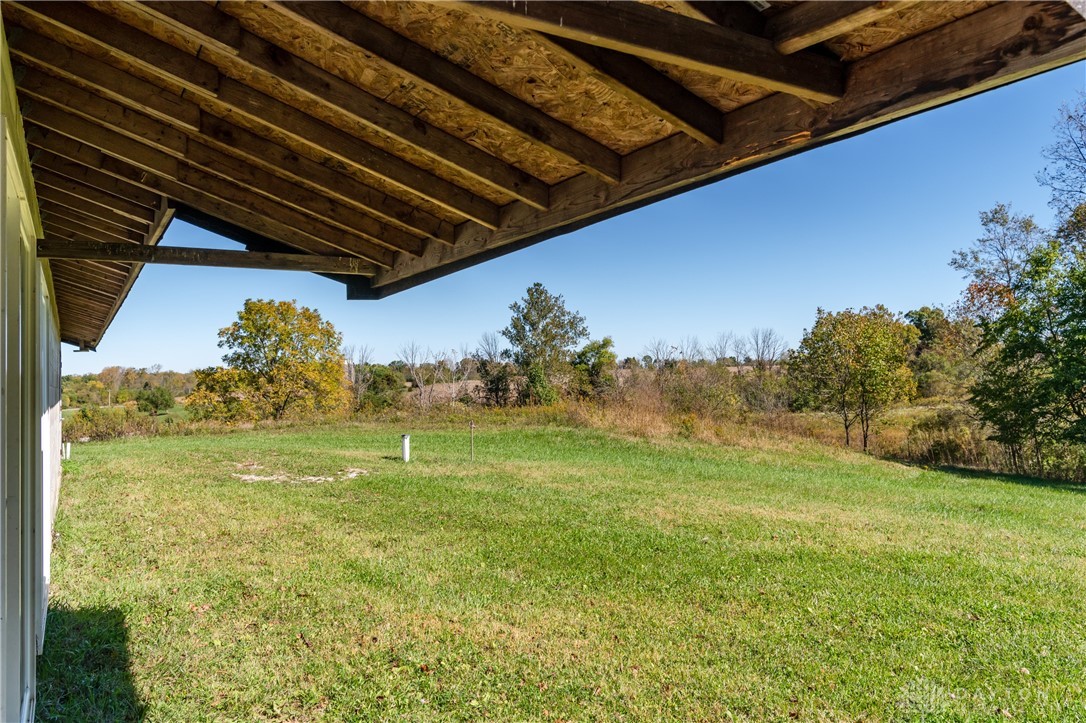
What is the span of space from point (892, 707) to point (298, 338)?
19.9m

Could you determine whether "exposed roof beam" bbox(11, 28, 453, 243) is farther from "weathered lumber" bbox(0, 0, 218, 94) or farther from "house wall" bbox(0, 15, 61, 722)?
"house wall" bbox(0, 15, 61, 722)

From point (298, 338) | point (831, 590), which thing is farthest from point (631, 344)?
point (831, 590)

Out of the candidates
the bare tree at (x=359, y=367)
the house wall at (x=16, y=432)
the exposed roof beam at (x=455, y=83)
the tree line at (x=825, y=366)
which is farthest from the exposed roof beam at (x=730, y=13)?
the bare tree at (x=359, y=367)

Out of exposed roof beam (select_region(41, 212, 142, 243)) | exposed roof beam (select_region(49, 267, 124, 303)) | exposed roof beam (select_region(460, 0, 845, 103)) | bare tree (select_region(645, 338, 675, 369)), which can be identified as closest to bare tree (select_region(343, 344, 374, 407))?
bare tree (select_region(645, 338, 675, 369))

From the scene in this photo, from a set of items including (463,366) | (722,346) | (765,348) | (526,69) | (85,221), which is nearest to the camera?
(526,69)

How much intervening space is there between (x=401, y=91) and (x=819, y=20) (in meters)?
1.53

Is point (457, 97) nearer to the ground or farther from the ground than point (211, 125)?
nearer to the ground

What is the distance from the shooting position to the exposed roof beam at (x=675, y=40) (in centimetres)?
132

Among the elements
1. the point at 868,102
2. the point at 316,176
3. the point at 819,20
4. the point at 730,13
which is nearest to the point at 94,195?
the point at 316,176

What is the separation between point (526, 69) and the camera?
2.02 metres

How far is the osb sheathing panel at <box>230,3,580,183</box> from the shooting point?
1.96m

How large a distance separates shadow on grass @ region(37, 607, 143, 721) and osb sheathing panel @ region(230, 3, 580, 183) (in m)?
3.01

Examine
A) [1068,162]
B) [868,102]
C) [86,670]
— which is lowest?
[86,670]

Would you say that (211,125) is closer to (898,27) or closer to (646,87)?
(646,87)
